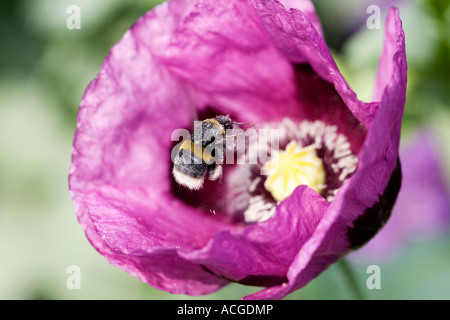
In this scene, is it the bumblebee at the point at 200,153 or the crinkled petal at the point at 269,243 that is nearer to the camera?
the crinkled petal at the point at 269,243

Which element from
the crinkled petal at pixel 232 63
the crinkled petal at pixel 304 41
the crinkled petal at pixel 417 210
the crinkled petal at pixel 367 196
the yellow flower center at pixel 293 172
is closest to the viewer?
the crinkled petal at pixel 367 196

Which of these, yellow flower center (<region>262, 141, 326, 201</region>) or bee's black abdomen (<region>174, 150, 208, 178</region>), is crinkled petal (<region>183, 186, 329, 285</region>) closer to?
bee's black abdomen (<region>174, 150, 208, 178</region>)

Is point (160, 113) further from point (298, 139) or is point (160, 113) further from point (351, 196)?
point (351, 196)

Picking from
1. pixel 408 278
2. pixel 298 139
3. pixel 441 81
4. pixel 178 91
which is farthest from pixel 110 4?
pixel 408 278

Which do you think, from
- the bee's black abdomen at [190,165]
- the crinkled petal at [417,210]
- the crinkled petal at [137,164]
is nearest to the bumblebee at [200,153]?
the bee's black abdomen at [190,165]

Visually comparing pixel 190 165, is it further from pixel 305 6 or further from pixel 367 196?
pixel 305 6

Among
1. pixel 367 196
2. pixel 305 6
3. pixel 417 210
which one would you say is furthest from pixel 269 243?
pixel 417 210

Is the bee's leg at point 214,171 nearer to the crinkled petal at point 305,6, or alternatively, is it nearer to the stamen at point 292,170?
the stamen at point 292,170
